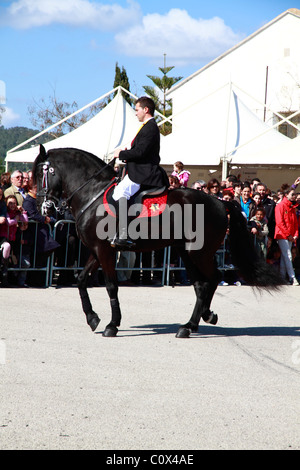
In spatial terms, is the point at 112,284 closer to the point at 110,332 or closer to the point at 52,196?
the point at 110,332

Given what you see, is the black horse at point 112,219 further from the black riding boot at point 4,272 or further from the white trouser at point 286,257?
the white trouser at point 286,257

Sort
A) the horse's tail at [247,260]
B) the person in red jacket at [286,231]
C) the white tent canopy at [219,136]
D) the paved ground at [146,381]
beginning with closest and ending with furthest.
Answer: the paved ground at [146,381]
the horse's tail at [247,260]
the person in red jacket at [286,231]
the white tent canopy at [219,136]

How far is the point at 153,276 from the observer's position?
1438cm

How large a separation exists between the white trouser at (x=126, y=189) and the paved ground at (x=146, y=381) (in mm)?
1714

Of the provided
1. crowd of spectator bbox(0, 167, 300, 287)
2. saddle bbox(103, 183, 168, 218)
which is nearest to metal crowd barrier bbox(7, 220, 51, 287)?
crowd of spectator bbox(0, 167, 300, 287)

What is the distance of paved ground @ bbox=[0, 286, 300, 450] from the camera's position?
4738 mm

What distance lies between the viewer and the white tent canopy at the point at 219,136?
19938mm

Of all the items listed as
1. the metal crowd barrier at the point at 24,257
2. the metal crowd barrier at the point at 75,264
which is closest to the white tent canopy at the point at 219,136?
the metal crowd barrier at the point at 75,264

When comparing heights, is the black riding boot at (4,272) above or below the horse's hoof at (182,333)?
above

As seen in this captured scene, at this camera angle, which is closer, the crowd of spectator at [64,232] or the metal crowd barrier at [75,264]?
the crowd of spectator at [64,232]

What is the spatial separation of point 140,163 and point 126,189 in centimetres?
36

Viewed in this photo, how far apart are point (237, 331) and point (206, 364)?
2142mm

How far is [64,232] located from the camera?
13.1 metres
